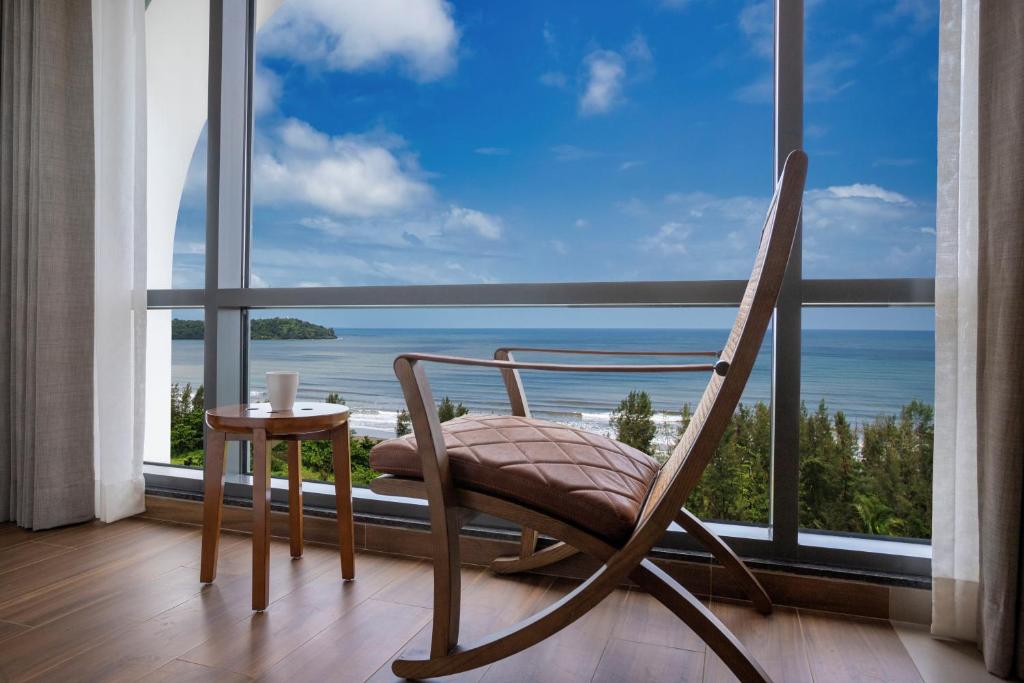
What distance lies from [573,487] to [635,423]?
106 centimetres

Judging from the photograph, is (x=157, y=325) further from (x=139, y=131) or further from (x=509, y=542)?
(x=509, y=542)

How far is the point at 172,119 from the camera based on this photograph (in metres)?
3.09

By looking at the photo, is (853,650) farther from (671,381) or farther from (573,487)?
(671,381)

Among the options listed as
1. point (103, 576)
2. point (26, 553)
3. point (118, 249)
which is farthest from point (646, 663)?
point (118, 249)

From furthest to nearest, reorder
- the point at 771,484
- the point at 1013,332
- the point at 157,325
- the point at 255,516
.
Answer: the point at 157,325
the point at 771,484
the point at 255,516
the point at 1013,332

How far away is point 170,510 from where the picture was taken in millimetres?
2219

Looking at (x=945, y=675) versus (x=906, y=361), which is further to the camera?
(x=906, y=361)

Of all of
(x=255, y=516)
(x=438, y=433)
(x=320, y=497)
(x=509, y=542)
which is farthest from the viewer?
(x=320, y=497)

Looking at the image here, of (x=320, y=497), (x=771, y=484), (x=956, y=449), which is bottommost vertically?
(x=320, y=497)

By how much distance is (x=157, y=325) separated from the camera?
101 inches

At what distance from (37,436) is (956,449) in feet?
9.22

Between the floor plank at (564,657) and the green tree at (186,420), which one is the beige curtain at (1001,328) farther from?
the green tree at (186,420)

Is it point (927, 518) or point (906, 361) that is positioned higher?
point (906, 361)

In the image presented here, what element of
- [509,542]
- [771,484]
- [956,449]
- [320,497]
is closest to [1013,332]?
[956,449]
